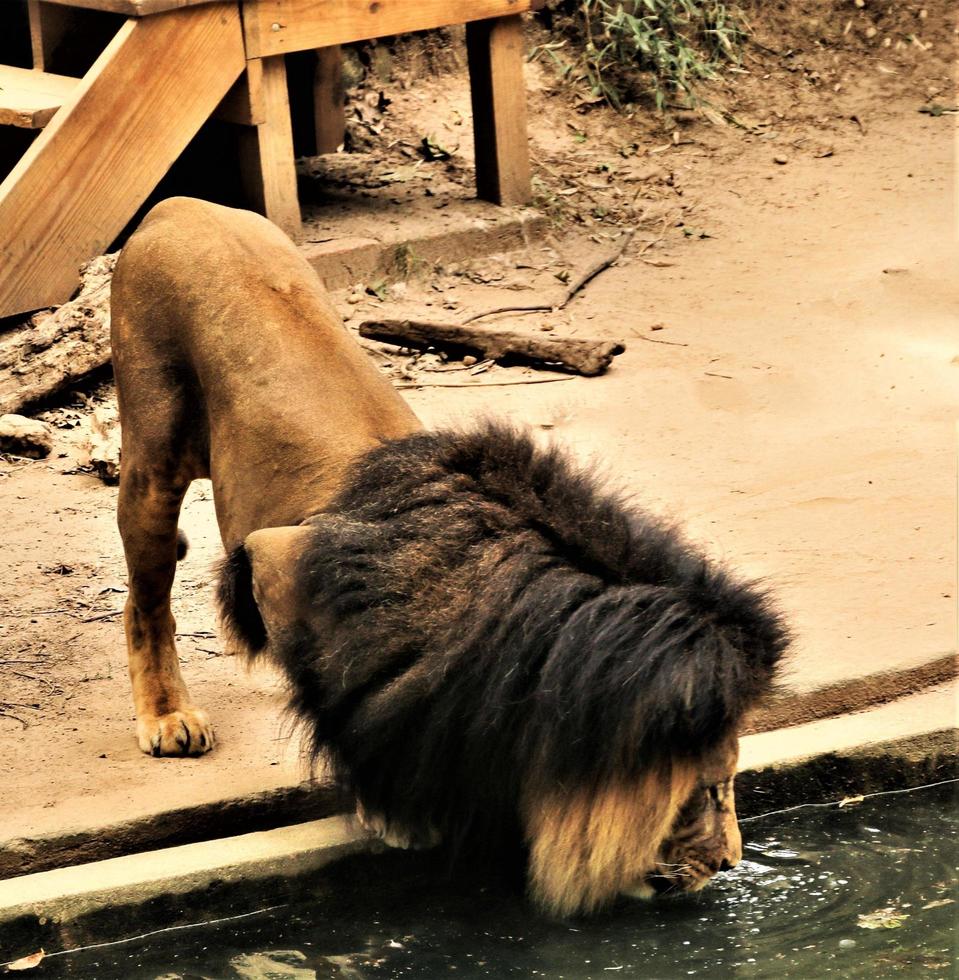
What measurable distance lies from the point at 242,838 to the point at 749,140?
24.2 feet

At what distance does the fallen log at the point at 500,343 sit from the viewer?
6809 millimetres

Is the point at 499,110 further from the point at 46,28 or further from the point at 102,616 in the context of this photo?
the point at 102,616

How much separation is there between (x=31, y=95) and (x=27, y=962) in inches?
191

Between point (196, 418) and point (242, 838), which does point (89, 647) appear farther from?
point (242, 838)

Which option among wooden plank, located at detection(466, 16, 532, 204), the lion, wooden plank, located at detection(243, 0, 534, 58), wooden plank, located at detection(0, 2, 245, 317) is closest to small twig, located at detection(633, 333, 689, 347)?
wooden plank, located at detection(466, 16, 532, 204)

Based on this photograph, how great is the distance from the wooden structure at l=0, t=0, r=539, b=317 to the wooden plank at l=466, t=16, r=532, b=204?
39 cm

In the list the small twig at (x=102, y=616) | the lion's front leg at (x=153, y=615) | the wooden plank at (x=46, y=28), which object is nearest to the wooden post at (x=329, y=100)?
the wooden plank at (x=46, y=28)

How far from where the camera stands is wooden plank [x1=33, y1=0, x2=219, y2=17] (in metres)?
6.64

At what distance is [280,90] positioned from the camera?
24.1 feet

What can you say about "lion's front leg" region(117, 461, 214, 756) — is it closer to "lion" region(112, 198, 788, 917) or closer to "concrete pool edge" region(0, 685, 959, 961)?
"lion" region(112, 198, 788, 917)

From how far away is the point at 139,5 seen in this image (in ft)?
21.7

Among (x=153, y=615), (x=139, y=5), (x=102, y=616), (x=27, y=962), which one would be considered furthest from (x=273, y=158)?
(x=27, y=962)

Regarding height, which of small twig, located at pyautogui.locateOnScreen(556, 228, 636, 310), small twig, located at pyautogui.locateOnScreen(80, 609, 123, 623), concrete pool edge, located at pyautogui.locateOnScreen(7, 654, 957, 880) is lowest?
small twig, located at pyautogui.locateOnScreen(80, 609, 123, 623)

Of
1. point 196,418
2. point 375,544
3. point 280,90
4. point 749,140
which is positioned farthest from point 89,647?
point 749,140
